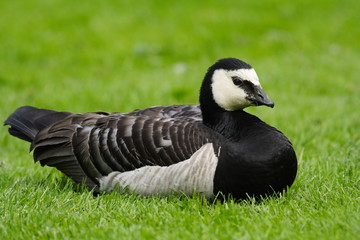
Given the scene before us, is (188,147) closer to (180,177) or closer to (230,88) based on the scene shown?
(180,177)

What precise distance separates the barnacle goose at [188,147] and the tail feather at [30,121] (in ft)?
0.51

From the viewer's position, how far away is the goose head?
447cm

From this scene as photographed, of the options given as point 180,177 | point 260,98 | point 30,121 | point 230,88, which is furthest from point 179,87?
point 180,177

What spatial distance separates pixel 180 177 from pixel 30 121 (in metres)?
1.84

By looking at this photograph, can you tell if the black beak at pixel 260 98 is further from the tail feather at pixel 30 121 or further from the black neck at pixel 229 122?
the tail feather at pixel 30 121

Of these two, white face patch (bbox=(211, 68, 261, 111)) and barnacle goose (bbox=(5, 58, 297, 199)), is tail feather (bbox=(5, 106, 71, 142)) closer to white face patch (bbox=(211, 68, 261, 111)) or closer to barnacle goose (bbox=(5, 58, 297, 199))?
barnacle goose (bbox=(5, 58, 297, 199))

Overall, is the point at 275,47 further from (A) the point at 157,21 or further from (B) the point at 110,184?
(B) the point at 110,184

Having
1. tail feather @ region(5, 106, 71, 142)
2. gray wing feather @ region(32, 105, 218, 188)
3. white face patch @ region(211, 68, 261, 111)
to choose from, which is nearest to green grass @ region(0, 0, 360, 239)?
gray wing feather @ region(32, 105, 218, 188)

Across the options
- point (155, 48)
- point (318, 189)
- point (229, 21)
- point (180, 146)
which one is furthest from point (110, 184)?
point (229, 21)

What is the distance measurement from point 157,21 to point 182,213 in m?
9.08

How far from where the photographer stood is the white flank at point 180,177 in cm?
425

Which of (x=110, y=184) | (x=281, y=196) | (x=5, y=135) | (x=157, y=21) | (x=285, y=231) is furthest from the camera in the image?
(x=157, y=21)

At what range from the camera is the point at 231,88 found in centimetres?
456

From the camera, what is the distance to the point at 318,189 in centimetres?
438
